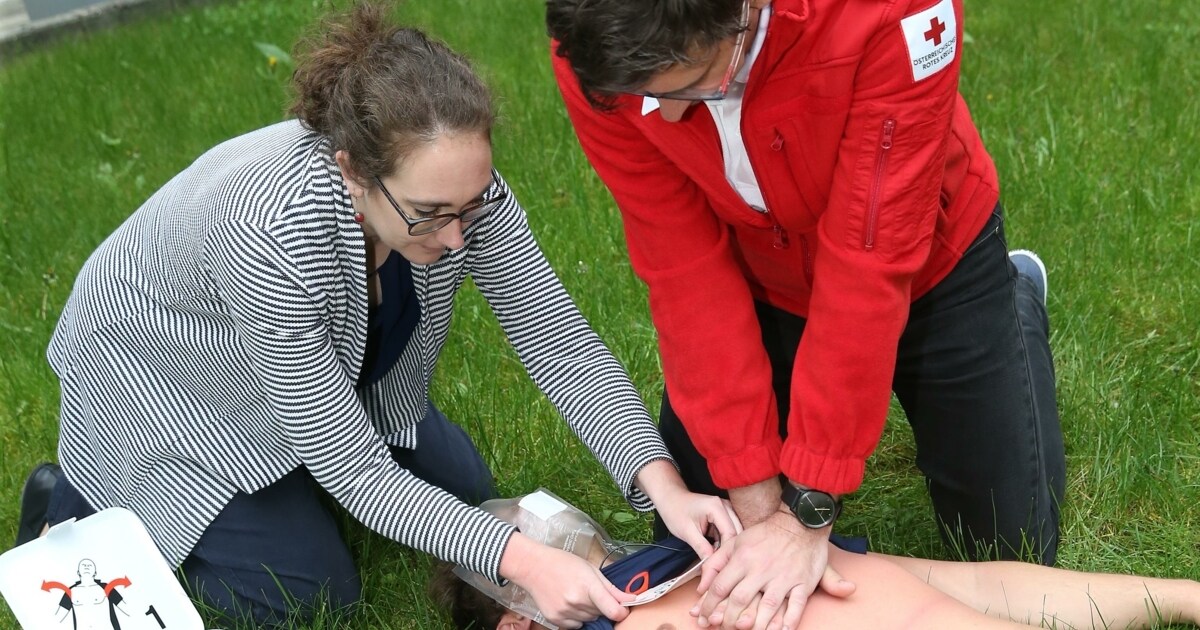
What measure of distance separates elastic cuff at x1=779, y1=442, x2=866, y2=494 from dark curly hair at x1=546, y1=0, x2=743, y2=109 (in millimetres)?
856

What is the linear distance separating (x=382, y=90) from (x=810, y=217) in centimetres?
84

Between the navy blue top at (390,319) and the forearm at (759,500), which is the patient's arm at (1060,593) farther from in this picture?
the navy blue top at (390,319)

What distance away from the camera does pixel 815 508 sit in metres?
2.40

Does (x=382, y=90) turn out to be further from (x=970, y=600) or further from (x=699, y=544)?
(x=970, y=600)

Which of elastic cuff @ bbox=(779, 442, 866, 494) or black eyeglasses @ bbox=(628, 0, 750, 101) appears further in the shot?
elastic cuff @ bbox=(779, 442, 866, 494)

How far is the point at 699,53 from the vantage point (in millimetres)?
1909

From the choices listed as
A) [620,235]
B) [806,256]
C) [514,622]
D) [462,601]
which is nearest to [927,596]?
[806,256]

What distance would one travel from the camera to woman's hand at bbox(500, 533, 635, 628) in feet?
7.95

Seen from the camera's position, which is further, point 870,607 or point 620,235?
point 620,235

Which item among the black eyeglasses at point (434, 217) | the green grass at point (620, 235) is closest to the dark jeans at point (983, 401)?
the green grass at point (620, 235)

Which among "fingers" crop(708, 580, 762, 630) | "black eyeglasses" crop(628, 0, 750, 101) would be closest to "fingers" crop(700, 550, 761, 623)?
"fingers" crop(708, 580, 762, 630)

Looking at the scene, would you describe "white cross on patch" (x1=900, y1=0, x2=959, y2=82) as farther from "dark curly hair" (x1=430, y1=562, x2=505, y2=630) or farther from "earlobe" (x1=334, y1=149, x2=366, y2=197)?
"dark curly hair" (x1=430, y1=562, x2=505, y2=630)

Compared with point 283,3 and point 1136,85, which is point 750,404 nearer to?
point 1136,85

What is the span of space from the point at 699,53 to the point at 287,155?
1.05 m
